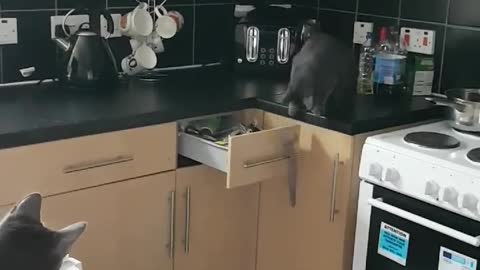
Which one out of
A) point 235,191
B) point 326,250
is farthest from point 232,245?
point 326,250

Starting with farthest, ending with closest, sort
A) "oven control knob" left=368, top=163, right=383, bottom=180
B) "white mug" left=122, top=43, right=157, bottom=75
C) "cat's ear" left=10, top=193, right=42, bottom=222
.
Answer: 1. "white mug" left=122, top=43, right=157, bottom=75
2. "oven control knob" left=368, top=163, right=383, bottom=180
3. "cat's ear" left=10, top=193, right=42, bottom=222

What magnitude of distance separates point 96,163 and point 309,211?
731 millimetres

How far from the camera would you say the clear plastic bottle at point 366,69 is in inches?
108

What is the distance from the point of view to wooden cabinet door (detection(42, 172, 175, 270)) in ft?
7.27

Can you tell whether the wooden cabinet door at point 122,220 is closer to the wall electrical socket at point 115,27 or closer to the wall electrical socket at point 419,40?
the wall electrical socket at point 115,27

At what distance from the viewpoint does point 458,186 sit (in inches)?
81.6

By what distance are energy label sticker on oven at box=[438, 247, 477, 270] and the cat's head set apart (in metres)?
1.13

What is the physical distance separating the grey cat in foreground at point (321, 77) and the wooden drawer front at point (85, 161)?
415 mm

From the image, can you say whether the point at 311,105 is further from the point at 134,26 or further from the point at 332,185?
the point at 134,26

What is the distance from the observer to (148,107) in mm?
2379

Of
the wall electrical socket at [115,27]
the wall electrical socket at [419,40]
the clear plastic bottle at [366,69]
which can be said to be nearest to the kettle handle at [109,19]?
the wall electrical socket at [115,27]

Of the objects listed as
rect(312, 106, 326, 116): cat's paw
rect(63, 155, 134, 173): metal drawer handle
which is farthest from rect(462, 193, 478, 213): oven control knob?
rect(63, 155, 134, 173): metal drawer handle

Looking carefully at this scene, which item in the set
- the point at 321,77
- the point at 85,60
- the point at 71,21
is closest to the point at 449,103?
the point at 321,77

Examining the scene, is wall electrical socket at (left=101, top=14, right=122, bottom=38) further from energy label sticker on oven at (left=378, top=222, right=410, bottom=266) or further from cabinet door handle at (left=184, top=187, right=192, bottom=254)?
energy label sticker on oven at (left=378, top=222, right=410, bottom=266)
